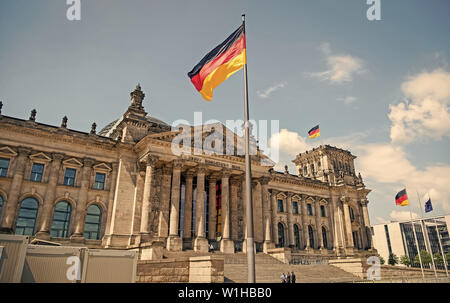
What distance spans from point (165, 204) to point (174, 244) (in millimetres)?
6186

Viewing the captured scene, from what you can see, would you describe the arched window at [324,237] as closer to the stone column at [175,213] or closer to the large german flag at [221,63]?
the stone column at [175,213]

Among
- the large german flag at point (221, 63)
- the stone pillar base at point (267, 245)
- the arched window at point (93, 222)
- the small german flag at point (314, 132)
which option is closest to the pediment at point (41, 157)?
the arched window at point (93, 222)

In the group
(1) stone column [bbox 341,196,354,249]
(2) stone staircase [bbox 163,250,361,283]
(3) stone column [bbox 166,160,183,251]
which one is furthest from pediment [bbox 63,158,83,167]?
(1) stone column [bbox 341,196,354,249]

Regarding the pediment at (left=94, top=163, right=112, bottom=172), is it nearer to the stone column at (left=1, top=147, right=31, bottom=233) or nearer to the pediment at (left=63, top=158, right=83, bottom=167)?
the pediment at (left=63, top=158, right=83, bottom=167)

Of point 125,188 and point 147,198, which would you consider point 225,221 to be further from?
point 125,188

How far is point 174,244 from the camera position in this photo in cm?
3203

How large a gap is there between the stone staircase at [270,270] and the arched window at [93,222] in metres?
8.78

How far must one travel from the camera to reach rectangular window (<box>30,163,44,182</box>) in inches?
1284

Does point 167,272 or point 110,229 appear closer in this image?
point 167,272

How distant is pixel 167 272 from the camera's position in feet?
73.4

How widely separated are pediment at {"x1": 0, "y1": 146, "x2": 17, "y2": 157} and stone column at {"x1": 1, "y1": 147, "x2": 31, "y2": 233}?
2.01 ft
